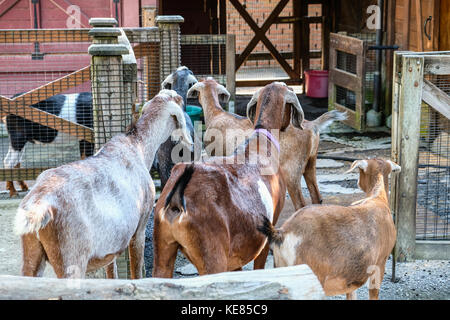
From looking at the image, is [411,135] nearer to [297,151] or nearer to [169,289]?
[297,151]

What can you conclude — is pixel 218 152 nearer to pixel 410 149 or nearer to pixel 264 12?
pixel 410 149

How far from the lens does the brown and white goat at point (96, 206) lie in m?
4.00

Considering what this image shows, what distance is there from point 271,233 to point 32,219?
4.69 ft

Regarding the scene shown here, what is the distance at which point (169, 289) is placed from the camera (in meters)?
3.28

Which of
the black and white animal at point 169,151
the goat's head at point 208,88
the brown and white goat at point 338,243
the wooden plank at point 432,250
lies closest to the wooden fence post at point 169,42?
the black and white animal at point 169,151

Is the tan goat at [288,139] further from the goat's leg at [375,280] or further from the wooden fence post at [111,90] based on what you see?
the goat's leg at [375,280]

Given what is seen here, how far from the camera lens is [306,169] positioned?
25.0 feet

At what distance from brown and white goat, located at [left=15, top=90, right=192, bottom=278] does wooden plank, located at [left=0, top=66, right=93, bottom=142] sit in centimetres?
157

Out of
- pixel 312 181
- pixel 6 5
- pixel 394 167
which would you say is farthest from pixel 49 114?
pixel 6 5

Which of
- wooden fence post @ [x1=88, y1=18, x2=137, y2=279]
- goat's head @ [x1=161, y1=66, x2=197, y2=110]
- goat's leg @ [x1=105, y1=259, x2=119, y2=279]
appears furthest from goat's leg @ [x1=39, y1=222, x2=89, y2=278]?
goat's head @ [x1=161, y1=66, x2=197, y2=110]

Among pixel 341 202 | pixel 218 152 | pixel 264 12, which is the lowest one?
pixel 341 202

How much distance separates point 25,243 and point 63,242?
21 cm

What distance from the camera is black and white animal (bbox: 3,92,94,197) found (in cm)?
884

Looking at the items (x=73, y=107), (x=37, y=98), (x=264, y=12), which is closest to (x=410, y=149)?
(x=37, y=98)
